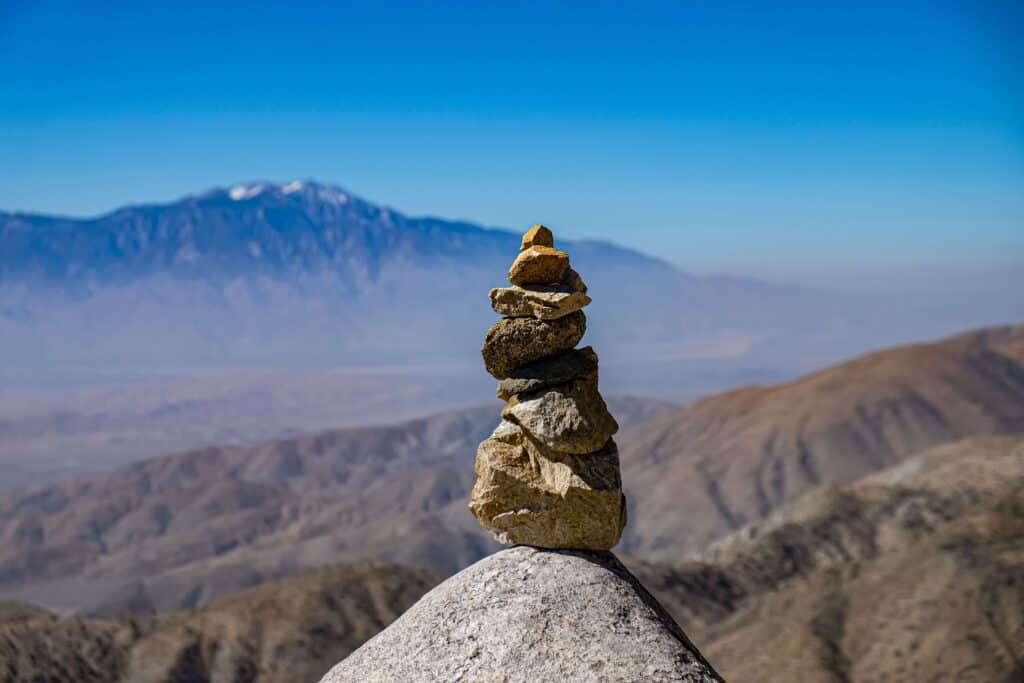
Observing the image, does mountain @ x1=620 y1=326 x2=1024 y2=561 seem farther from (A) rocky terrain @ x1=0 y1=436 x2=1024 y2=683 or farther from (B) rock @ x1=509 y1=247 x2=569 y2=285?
(B) rock @ x1=509 y1=247 x2=569 y2=285

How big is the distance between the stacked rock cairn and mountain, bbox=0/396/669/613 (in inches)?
4208

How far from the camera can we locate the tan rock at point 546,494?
15.8 metres

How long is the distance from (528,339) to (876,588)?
42.8 m

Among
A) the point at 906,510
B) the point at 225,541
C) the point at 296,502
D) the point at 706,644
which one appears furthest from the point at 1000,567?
the point at 296,502

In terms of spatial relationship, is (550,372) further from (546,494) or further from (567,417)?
(546,494)

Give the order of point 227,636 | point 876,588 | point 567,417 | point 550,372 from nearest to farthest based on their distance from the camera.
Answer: point 567,417 < point 550,372 < point 876,588 < point 227,636

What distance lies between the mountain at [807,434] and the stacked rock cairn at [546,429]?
4298 inches

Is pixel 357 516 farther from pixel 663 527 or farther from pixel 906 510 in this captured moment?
pixel 906 510

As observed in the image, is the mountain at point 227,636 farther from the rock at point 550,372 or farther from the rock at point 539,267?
the rock at point 539,267

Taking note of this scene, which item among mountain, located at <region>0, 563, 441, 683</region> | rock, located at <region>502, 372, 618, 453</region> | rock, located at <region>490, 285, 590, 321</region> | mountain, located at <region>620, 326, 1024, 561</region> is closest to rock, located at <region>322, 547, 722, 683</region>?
rock, located at <region>502, 372, 618, 453</region>

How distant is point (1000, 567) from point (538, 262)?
4400 cm

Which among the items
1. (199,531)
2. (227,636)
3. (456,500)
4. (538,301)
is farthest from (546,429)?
(456,500)

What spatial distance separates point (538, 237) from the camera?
16734 mm

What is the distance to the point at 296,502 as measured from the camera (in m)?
164
